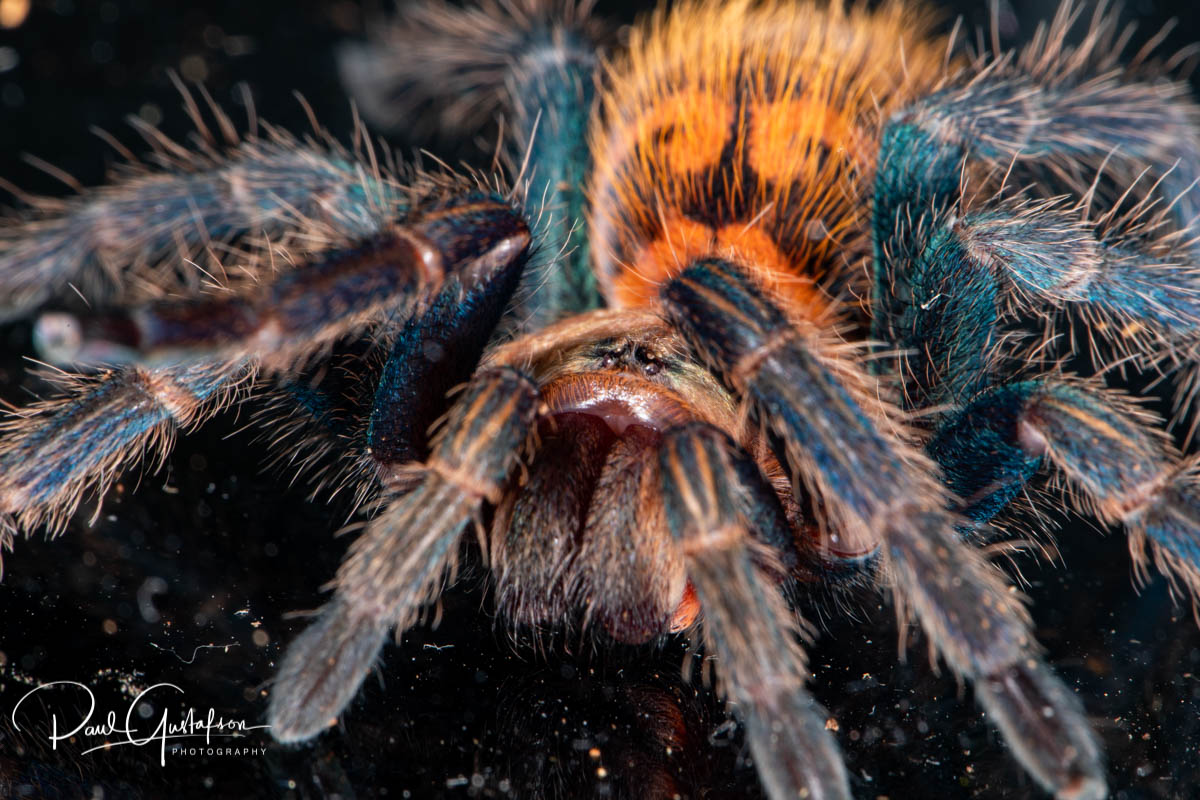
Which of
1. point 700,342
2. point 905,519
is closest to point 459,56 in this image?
point 700,342

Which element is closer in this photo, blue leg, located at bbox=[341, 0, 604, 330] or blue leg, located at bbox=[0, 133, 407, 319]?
blue leg, located at bbox=[0, 133, 407, 319]

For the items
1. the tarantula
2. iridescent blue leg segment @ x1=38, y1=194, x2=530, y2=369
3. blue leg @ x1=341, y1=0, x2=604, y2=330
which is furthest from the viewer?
blue leg @ x1=341, y1=0, x2=604, y2=330

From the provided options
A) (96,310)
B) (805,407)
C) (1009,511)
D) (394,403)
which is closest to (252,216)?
(394,403)

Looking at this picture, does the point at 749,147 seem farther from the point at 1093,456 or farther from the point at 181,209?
the point at 181,209

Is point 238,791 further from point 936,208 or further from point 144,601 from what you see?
point 936,208

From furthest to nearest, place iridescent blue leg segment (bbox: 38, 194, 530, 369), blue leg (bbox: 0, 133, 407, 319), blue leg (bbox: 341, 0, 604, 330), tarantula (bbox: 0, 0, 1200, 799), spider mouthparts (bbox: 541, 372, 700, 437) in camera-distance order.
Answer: blue leg (bbox: 341, 0, 604, 330), blue leg (bbox: 0, 133, 407, 319), spider mouthparts (bbox: 541, 372, 700, 437), tarantula (bbox: 0, 0, 1200, 799), iridescent blue leg segment (bbox: 38, 194, 530, 369)

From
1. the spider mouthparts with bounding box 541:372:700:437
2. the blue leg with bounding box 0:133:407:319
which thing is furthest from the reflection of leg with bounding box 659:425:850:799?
the blue leg with bounding box 0:133:407:319

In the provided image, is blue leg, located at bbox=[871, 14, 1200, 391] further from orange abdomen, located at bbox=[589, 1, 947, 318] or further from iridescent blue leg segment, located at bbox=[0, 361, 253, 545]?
iridescent blue leg segment, located at bbox=[0, 361, 253, 545]
